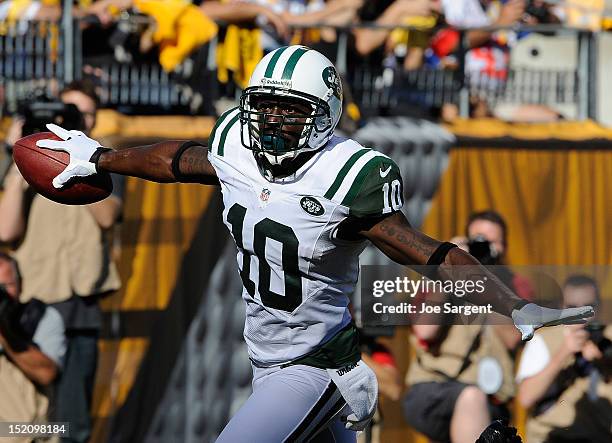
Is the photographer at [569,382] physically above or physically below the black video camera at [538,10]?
below

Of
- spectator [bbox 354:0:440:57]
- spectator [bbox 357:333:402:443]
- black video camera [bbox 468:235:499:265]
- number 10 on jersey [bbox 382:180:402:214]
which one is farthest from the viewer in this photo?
spectator [bbox 354:0:440:57]

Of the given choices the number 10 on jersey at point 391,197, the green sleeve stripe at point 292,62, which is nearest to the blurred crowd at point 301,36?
the green sleeve stripe at point 292,62

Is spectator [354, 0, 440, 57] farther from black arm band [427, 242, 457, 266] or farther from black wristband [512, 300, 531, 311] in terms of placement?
black wristband [512, 300, 531, 311]

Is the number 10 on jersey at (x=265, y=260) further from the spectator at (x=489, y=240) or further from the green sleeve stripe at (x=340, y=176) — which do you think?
the spectator at (x=489, y=240)

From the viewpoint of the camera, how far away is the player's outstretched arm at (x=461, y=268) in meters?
3.60

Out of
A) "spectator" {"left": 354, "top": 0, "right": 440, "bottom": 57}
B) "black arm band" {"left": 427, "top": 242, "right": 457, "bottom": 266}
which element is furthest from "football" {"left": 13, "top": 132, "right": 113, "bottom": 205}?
"spectator" {"left": 354, "top": 0, "right": 440, "bottom": 57}

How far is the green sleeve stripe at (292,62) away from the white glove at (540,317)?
1010mm

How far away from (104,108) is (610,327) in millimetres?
2711

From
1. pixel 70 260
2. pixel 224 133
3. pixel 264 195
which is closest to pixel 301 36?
pixel 70 260

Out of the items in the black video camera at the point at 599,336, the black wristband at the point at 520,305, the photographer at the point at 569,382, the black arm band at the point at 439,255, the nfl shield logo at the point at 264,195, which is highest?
the nfl shield logo at the point at 264,195

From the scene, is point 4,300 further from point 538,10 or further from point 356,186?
point 538,10

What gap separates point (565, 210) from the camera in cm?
702

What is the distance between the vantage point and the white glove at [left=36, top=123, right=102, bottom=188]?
4.46m

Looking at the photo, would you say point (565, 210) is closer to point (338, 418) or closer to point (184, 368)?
point (184, 368)
